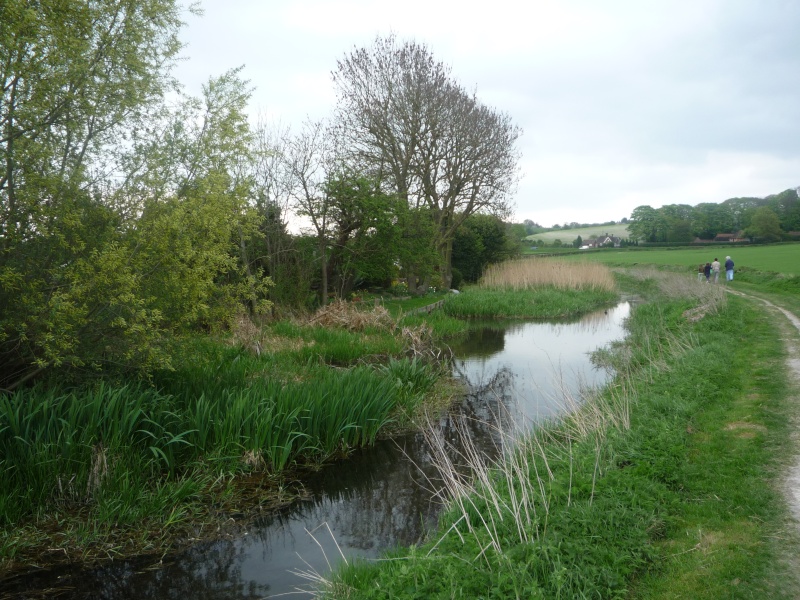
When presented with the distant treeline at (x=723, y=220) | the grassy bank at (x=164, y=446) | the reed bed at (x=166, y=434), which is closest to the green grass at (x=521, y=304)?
the grassy bank at (x=164, y=446)

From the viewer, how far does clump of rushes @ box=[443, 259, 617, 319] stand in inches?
946

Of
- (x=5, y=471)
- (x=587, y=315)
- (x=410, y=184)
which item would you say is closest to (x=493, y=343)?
(x=587, y=315)

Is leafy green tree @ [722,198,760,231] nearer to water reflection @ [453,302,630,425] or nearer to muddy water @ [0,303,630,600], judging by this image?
water reflection @ [453,302,630,425]

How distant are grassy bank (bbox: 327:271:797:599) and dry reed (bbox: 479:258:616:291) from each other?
826 inches

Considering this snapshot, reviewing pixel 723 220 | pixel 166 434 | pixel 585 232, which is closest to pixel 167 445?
pixel 166 434

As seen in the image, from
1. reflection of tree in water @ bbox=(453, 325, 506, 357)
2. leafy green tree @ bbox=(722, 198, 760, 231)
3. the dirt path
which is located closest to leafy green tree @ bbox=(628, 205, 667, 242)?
leafy green tree @ bbox=(722, 198, 760, 231)

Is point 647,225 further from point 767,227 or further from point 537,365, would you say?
point 537,365

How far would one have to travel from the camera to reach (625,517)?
4.67 meters

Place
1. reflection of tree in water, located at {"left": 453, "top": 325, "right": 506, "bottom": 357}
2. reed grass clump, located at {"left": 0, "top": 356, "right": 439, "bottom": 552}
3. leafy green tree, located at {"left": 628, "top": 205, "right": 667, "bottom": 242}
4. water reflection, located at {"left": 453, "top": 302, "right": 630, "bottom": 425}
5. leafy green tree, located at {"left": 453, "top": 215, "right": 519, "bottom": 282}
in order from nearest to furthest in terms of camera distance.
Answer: reed grass clump, located at {"left": 0, "top": 356, "right": 439, "bottom": 552} → water reflection, located at {"left": 453, "top": 302, "right": 630, "bottom": 425} → reflection of tree in water, located at {"left": 453, "top": 325, "right": 506, "bottom": 357} → leafy green tree, located at {"left": 453, "top": 215, "right": 519, "bottom": 282} → leafy green tree, located at {"left": 628, "top": 205, "right": 667, "bottom": 242}

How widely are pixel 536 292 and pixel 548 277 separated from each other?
3073 millimetres

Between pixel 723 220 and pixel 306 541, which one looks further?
pixel 723 220

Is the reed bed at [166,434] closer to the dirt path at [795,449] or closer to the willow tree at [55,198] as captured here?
the willow tree at [55,198]

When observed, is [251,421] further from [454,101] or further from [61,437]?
[454,101]

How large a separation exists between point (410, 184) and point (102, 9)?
19.8 m
